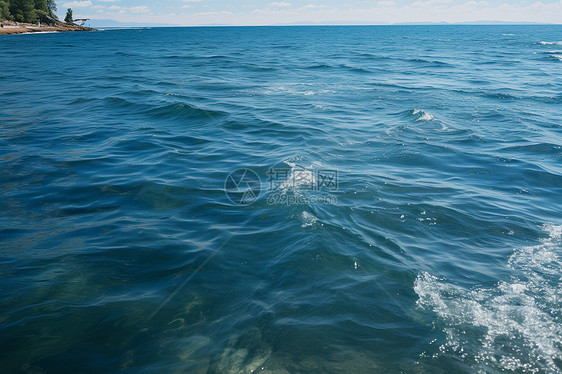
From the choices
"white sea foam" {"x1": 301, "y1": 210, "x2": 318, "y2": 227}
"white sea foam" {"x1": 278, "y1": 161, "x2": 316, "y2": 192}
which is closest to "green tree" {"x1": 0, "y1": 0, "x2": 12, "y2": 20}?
"white sea foam" {"x1": 278, "y1": 161, "x2": 316, "y2": 192}

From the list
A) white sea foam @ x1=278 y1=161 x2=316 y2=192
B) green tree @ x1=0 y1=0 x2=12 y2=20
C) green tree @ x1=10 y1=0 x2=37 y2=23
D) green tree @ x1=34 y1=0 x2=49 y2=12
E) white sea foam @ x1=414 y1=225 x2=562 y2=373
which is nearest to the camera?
white sea foam @ x1=414 y1=225 x2=562 y2=373

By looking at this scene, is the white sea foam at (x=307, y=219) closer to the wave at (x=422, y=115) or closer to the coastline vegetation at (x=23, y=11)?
the wave at (x=422, y=115)

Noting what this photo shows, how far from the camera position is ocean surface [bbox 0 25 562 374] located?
5148 millimetres

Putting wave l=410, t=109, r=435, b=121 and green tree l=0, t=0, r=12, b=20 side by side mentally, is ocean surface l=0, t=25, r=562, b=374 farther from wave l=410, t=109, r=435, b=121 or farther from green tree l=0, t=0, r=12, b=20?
green tree l=0, t=0, r=12, b=20

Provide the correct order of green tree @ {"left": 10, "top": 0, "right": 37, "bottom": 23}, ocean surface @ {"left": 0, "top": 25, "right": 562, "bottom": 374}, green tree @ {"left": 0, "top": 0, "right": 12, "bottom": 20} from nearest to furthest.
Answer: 1. ocean surface @ {"left": 0, "top": 25, "right": 562, "bottom": 374}
2. green tree @ {"left": 0, "top": 0, "right": 12, "bottom": 20}
3. green tree @ {"left": 10, "top": 0, "right": 37, "bottom": 23}

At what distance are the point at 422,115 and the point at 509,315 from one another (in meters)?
14.4

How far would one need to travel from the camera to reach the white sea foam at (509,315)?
5.02m

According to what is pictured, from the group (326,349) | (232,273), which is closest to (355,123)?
(232,273)

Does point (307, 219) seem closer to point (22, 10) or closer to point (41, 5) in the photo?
point (22, 10)

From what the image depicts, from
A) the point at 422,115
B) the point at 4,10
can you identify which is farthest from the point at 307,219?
the point at 4,10

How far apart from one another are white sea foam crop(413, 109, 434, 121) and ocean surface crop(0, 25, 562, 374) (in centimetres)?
56

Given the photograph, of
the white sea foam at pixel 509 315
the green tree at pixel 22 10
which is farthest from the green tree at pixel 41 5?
the white sea foam at pixel 509 315

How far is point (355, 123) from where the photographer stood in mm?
17422

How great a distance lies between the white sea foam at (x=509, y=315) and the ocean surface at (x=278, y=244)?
1.1 inches
